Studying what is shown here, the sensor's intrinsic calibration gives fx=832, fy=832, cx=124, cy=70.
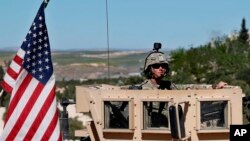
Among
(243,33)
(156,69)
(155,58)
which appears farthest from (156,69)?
(243,33)

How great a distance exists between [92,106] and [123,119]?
44 cm

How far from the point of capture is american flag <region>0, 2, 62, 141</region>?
373 inches

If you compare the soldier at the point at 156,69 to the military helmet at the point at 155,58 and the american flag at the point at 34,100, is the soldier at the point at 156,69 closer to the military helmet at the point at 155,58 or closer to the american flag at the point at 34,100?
the military helmet at the point at 155,58

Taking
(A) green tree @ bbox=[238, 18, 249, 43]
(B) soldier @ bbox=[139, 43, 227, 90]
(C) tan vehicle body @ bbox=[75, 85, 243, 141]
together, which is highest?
(A) green tree @ bbox=[238, 18, 249, 43]

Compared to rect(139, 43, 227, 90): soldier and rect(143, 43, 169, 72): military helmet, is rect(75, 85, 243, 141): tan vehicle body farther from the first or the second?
rect(143, 43, 169, 72): military helmet

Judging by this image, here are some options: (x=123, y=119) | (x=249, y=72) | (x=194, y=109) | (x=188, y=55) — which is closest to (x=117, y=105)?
(x=123, y=119)

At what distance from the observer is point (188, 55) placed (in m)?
75.3

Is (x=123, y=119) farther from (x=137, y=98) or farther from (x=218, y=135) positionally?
(x=218, y=135)

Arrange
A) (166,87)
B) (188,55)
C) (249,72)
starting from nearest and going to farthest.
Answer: (166,87)
(249,72)
(188,55)

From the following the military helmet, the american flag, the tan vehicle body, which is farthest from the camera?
the military helmet

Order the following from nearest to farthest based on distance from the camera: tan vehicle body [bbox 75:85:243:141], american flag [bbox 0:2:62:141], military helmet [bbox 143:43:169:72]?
american flag [bbox 0:2:62:141], tan vehicle body [bbox 75:85:243:141], military helmet [bbox 143:43:169:72]

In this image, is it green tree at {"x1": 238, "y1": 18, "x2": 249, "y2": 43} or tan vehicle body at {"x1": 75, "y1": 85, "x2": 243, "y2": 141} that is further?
green tree at {"x1": 238, "y1": 18, "x2": 249, "y2": 43}

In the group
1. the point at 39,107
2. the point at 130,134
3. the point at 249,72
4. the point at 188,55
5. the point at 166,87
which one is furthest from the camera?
the point at 188,55

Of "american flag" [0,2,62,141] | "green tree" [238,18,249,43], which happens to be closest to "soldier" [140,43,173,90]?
"american flag" [0,2,62,141]
